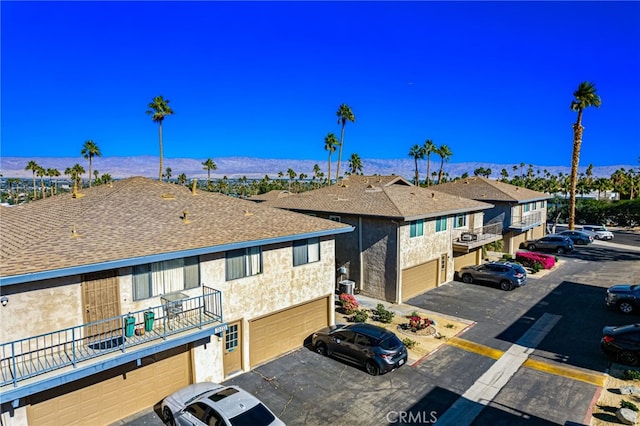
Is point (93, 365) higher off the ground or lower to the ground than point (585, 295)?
higher

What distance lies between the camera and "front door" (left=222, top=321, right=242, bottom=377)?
50.0ft

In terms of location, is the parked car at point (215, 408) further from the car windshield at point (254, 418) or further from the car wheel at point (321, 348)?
the car wheel at point (321, 348)

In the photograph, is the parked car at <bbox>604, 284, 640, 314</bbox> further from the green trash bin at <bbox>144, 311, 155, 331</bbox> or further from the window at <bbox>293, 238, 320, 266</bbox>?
the green trash bin at <bbox>144, 311, 155, 331</bbox>

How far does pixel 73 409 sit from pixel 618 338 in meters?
19.6

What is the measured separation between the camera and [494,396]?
13.9 metres

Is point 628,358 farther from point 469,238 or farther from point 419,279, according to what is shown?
point 469,238

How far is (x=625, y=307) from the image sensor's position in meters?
22.3

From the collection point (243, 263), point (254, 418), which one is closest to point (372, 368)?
point (254, 418)

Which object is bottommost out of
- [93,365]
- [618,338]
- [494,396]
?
[494,396]

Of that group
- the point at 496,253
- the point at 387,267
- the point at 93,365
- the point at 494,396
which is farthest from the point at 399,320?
the point at 496,253

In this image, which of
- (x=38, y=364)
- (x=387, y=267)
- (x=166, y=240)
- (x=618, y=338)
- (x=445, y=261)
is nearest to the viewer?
(x=38, y=364)

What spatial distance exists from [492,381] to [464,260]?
17376 mm

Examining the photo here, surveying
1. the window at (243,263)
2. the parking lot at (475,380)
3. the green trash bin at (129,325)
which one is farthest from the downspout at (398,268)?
the green trash bin at (129,325)

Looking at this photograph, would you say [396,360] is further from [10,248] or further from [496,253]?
[496,253]
